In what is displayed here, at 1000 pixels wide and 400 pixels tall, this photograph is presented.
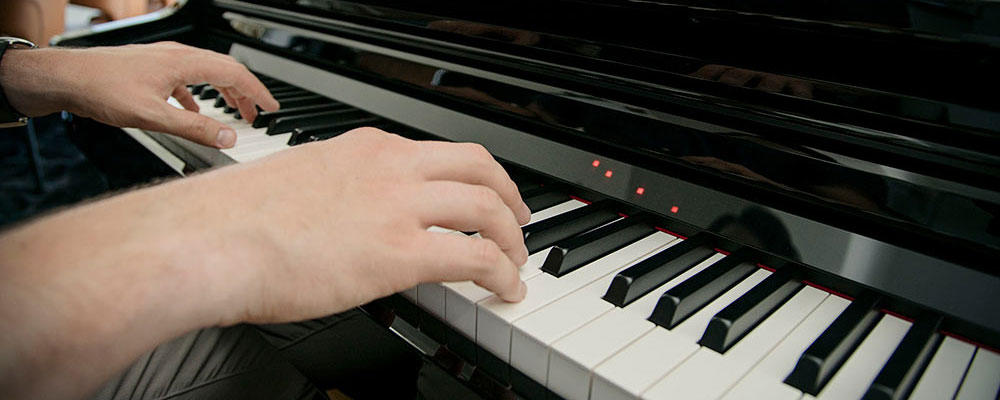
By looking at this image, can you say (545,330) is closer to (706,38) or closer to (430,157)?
(430,157)

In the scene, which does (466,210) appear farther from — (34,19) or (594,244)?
(34,19)

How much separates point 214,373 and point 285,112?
1.87 ft

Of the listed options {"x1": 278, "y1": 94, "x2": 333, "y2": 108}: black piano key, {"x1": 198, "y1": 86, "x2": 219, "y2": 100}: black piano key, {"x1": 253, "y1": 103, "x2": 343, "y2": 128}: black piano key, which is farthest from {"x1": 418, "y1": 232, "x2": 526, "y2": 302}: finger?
{"x1": 198, "y1": 86, "x2": 219, "y2": 100}: black piano key

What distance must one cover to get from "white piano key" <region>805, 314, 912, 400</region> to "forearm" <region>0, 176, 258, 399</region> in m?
0.55

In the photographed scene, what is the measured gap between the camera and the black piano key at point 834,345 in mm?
510

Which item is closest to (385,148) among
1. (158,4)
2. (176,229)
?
(176,229)

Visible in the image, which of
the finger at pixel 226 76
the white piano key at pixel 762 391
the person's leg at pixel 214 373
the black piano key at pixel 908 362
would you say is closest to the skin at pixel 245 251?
the white piano key at pixel 762 391

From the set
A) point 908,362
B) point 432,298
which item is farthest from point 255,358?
→ point 908,362

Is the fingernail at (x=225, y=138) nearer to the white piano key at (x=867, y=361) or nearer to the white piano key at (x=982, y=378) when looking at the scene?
the white piano key at (x=867, y=361)

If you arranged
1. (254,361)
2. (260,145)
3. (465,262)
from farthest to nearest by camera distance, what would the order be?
(260,145)
(254,361)
(465,262)

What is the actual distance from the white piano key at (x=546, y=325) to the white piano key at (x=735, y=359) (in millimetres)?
62

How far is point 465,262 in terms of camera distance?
0.58 metres

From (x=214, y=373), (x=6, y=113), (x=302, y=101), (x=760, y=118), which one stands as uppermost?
(x=760, y=118)

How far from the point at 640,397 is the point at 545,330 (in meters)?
0.12
